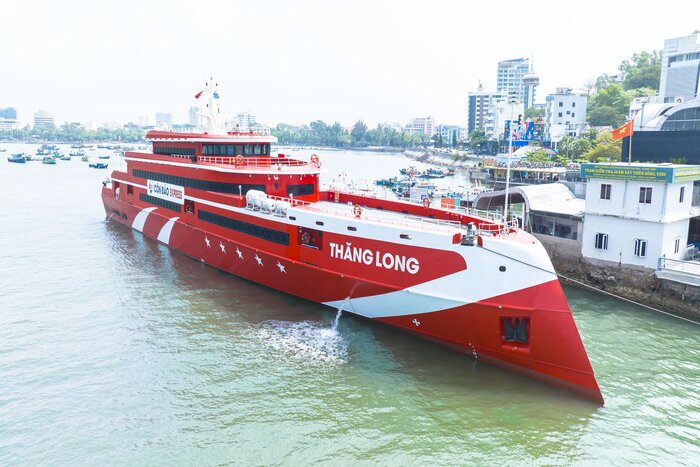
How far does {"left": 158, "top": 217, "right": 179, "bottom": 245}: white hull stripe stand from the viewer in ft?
84.9

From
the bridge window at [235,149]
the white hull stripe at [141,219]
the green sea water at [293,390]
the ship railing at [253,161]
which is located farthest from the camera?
the white hull stripe at [141,219]

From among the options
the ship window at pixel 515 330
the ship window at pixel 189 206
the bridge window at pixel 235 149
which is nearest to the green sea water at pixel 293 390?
the ship window at pixel 515 330

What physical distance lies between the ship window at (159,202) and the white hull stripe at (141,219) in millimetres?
469

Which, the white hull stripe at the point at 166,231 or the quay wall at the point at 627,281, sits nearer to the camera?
the quay wall at the point at 627,281

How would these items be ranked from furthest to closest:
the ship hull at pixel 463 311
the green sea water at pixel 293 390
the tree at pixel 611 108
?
1. the tree at pixel 611 108
2. the ship hull at pixel 463 311
3. the green sea water at pixel 293 390

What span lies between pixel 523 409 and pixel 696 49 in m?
59.4

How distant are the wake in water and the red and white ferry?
1312mm

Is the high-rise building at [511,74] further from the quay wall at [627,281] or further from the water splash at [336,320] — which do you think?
the water splash at [336,320]

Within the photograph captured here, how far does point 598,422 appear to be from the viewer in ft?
39.0

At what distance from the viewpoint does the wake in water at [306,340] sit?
14.9 metres

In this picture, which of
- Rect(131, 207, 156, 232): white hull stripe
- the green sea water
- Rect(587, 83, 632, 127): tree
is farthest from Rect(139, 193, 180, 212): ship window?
Rect(587, 83, 632, 127): tree

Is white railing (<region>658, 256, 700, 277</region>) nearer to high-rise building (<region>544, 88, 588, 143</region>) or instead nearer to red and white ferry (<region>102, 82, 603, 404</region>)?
red and white ferry (<region>102, 82, 603, 404</region>)

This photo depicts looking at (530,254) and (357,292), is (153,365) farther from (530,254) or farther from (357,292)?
(530,254)

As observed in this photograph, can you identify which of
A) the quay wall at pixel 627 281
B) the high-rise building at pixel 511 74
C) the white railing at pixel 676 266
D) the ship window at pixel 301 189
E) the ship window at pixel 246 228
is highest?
the high-rise building at pixel 511 74
